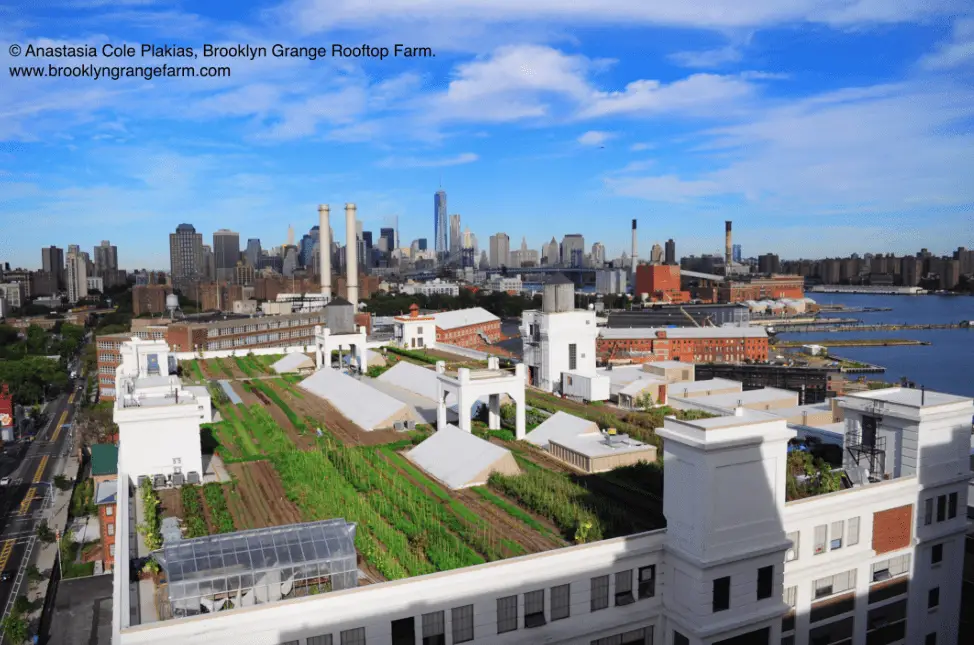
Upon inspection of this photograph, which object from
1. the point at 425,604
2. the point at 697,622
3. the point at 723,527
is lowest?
the point at 697,622

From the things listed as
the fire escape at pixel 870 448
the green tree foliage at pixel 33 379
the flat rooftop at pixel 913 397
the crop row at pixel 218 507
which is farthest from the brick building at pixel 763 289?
the crop row at pixel 218 507

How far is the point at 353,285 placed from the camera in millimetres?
79750

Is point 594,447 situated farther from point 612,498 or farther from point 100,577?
point 100,577

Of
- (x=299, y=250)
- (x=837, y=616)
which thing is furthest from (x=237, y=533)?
(x=299, y=250)

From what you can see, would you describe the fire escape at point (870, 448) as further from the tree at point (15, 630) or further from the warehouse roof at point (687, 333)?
the warehouse roof at point (687, 333)

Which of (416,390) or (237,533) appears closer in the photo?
(237,533)

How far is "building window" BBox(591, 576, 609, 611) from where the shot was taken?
8.15 metres

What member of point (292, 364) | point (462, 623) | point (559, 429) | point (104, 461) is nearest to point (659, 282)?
point (292, 364)

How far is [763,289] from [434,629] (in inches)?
4990

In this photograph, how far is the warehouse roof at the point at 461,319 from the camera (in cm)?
6134

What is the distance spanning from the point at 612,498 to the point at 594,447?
6.34 ft

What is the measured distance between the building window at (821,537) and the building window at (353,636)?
6.30 m

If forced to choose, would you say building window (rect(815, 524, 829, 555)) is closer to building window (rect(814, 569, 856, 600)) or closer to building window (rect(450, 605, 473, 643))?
building window (rect(814, 569, 856, 600))

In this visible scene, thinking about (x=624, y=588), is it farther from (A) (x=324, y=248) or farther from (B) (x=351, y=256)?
(A) (x=324, y=248)
